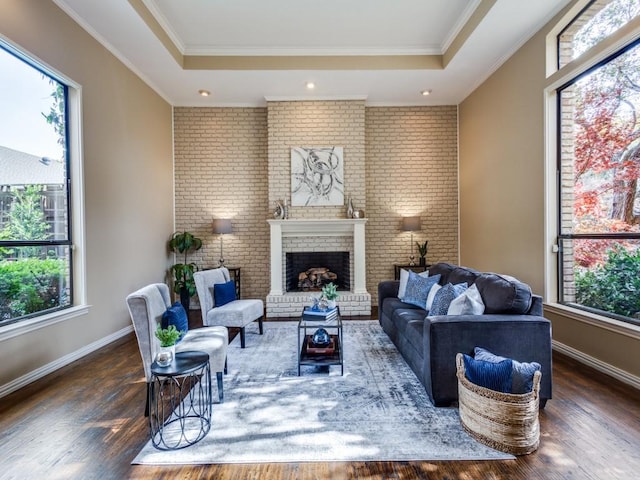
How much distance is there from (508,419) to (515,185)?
3185 millimetres

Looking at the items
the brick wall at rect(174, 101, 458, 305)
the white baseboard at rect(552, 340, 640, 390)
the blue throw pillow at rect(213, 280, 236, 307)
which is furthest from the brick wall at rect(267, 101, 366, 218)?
the white baseboard at rect(552, 340, 640, 390)

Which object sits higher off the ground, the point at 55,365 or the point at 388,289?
the point at 388,289

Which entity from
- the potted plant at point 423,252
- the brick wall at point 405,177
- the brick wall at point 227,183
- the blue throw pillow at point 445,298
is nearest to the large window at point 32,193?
the brick wall at point 227,183

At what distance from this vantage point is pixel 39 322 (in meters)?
2.95

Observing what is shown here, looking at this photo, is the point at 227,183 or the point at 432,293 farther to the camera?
the point at 227,183

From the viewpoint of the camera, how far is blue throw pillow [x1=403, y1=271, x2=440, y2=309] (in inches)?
143

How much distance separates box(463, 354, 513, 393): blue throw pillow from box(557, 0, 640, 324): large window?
64.3 inches

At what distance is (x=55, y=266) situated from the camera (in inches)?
128

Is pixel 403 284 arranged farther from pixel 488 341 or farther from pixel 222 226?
pixel 222 226

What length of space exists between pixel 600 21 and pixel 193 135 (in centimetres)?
557

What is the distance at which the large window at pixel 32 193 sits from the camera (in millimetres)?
2764

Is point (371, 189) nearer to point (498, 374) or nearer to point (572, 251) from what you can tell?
point (572, 251)

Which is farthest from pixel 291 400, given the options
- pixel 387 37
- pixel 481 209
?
pixel 387 37

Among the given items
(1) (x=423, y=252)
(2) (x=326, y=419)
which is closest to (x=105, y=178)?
(2) (x=326, y=419)
